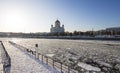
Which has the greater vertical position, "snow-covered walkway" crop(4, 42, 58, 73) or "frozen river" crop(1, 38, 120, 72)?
"snow-covered walkway" crop(4, 42, 58, 73)

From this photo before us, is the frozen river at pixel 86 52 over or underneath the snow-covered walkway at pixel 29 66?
underneath

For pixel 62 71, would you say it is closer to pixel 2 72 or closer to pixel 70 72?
pixel 70 72

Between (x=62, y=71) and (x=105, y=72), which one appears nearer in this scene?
(x=62, y=71)

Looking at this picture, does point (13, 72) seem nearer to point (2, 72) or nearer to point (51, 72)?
point (2, 72)

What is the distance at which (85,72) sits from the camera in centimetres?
1700

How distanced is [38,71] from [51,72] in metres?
1.32

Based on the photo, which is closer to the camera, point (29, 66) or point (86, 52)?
point (29, 66)

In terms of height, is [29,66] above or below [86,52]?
above

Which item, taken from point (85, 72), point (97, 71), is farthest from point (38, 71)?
point (97, 71)

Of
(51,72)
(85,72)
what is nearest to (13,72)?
(51,72)

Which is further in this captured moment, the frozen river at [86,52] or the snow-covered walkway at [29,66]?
the frozen river at [86,52]

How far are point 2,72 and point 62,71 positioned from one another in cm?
587

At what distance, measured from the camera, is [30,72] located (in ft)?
52.7

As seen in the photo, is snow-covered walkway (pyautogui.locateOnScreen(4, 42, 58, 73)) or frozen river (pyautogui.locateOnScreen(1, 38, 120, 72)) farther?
frozen river (pyautogui.locateOnScreen(1, 38, 120, 72))
